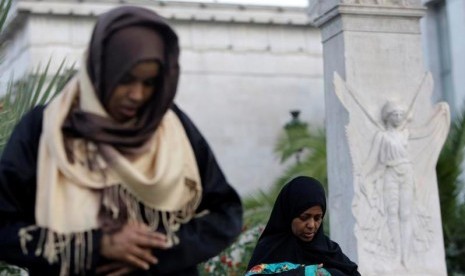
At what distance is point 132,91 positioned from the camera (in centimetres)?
286

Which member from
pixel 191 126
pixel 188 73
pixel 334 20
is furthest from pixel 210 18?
pixel 191 126

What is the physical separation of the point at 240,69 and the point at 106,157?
871 inches

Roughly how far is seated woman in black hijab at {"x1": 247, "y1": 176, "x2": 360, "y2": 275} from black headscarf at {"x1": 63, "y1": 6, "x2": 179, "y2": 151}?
3.60 metres

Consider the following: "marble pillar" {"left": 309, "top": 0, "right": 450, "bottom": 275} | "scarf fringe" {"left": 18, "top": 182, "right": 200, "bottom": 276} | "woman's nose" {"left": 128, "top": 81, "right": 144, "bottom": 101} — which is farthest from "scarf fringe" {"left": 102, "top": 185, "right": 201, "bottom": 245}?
"marble pillar" {"left": 309, "top": 0, "right": 450, "bottom": 275}

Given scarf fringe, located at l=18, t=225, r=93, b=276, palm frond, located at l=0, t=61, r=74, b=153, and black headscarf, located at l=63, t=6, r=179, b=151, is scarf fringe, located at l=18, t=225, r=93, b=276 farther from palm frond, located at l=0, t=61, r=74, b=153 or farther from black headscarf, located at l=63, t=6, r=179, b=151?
palm frond, located at l=0, t=61, r=74, b=153

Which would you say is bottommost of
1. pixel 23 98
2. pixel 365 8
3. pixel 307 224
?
pixel 307 224

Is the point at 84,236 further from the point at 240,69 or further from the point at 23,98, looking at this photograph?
the point at 240,69

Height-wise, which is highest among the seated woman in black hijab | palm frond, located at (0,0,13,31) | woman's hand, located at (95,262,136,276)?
palm frond, located at (0,0,13,31)

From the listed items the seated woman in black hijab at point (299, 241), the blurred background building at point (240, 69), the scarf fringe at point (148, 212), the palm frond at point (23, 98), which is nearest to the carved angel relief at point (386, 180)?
the seated woman in black hijab at point (299, 241)

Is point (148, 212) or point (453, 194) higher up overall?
point (148, 212)

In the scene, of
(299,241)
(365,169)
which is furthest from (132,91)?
(365,169)

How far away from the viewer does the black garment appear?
115 inches

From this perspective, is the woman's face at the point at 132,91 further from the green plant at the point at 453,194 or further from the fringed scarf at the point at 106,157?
the green plant at the point at 453,194

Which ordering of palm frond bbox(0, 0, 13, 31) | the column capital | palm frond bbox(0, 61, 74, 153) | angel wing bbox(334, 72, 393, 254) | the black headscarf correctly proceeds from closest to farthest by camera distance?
the black headscarf
palm frond bbox(0, 61, 74, 153)
palm frond bbox(0, 0, 13, 31)
angel wing bbox(334, 72, 393, 254)
the column capital
